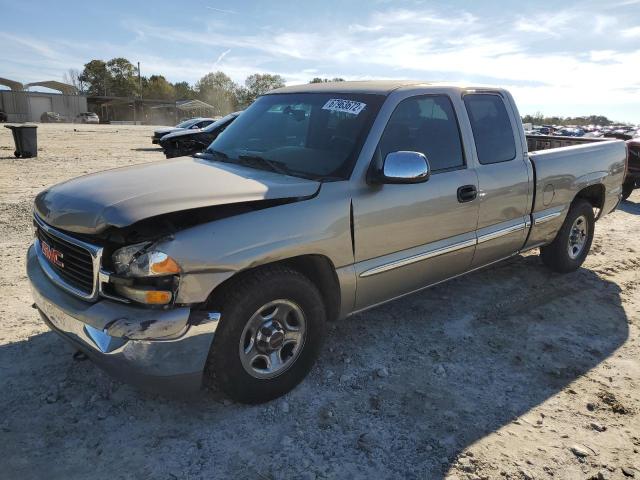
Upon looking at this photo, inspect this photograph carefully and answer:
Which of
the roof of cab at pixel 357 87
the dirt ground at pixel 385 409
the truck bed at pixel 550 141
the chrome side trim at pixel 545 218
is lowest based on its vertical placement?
the dirt ground at pixel 385 409

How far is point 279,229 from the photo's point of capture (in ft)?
9.05

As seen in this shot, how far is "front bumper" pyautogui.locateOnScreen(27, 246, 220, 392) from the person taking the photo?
2426 mm

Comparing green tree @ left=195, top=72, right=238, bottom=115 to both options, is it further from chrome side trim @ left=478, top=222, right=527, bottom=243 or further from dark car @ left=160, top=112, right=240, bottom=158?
chrome side trim @ left=478, top=222, right=527, bottom=243

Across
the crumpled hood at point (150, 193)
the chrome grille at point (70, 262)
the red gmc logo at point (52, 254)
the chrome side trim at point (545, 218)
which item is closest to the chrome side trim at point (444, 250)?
the chrome side trim at point (545, 218)

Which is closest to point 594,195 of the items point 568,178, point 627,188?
point 568,178

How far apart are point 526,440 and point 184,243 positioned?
7.08ft

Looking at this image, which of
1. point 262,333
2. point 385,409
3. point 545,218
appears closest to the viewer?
point 262,333

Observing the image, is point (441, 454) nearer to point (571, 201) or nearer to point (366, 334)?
point (366, 334)

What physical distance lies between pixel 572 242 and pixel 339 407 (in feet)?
12.3

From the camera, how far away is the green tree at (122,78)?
8306 cm

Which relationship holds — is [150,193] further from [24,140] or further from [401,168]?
[24,140]

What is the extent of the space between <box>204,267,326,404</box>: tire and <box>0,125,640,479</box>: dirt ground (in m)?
0.16

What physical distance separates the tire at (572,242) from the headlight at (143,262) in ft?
13.9

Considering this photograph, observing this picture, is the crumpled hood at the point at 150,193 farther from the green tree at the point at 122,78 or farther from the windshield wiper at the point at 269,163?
the green tree at the point at 122,78
